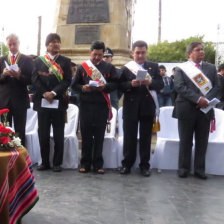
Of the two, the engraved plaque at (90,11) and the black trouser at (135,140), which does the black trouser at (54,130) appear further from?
the engraved plaque at (90,11)

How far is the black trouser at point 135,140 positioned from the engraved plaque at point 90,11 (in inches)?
154

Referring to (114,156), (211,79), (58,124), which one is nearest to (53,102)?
(58,124)

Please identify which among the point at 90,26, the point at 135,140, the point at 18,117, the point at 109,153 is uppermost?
the point at 90,26

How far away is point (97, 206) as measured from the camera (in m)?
3.28

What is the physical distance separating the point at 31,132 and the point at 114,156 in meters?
1.49

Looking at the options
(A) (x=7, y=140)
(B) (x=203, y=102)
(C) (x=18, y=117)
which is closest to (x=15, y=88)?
(C) (x=18, y=117)

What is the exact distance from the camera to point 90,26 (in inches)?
304

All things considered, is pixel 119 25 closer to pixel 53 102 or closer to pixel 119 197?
pixel 53 102

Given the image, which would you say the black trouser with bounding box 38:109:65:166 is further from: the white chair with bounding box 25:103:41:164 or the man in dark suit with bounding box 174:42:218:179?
the man in dark suit with bounding box 174:42:218:179

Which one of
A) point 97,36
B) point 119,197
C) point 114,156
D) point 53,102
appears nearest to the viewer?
point 119,197

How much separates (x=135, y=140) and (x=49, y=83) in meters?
1.49

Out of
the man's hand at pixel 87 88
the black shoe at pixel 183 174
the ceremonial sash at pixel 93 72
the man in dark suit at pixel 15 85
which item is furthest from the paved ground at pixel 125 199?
the ceremonial sash at pixel 93 72

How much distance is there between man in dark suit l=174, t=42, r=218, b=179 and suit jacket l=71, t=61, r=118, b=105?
93 cm

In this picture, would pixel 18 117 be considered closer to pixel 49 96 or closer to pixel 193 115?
pixel 49 96
